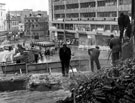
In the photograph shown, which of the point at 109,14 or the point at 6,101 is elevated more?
the point at 109,14

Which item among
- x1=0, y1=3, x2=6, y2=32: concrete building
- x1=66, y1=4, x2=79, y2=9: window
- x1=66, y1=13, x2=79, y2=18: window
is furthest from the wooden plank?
x1=0, y1=3, x2=6, y2=32: concrete building

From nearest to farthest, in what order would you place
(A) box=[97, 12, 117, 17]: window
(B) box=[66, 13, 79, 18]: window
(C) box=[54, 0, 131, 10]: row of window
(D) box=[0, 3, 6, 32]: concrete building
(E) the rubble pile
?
(E) the rubble pile < (C) box=[54, 0, 131, 10]: row of window < (A) box=[97, 12, 117, 17]: window < (B) box=[66, 13, 79, 18]: window < (D) box=[0, 3, 6, 32]: concrete building

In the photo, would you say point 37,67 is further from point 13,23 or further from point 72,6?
point 13,23

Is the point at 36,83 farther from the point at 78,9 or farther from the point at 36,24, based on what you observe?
the point at 36,24

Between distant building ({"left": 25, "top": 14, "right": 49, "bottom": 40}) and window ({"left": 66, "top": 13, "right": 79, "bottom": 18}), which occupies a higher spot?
window ({"left": 66, "top": 13, "right": 79, "bottom": 18})

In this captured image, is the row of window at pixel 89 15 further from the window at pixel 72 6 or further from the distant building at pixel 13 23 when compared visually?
the distant building at pixel 13 23

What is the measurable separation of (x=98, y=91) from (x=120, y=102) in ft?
2.42

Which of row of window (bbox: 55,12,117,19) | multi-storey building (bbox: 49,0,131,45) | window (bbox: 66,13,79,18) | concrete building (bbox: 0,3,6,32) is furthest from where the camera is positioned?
concrete building (bbox: 0,3,6,32)

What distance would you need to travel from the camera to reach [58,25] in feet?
290

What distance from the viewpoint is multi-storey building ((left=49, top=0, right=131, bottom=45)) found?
194 ft

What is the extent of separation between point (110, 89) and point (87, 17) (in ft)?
223

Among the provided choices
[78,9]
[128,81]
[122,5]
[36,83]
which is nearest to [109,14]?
[122,5]

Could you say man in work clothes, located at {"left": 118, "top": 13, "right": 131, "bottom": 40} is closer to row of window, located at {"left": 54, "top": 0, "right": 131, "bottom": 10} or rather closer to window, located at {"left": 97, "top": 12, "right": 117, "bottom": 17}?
row of window, located at {"left": 54, "top": 0, "right": 131, "bottom": 10}

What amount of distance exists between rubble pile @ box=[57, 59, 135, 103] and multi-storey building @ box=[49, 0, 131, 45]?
44.0 m
